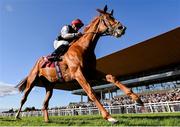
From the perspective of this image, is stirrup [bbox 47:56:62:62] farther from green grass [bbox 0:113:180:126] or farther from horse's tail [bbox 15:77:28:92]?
horse's tail [bbox 15:77:28:92]

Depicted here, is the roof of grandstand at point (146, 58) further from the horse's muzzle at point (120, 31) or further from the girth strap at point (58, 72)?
the horse's muzzle at point (120, 31)

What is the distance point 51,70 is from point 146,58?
121 feet

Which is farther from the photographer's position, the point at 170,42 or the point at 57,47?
the point at 170,42

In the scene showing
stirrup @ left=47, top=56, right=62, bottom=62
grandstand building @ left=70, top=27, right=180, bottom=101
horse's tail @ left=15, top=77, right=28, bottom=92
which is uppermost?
grandstand building @ left=70, top=27, right=180, bottom=101

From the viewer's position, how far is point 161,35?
3447 centimetres

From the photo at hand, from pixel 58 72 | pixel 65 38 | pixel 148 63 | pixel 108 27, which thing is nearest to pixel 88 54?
pixel 108 27

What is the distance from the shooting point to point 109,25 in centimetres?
609

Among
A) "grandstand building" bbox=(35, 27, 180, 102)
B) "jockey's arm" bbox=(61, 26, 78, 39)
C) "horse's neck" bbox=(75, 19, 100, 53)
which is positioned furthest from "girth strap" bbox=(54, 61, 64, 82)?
"grandstand building" bbox=(35, 27, 180, 102)

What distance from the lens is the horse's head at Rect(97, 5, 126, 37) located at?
584 cm

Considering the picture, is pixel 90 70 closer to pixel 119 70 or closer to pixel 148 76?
pixel 148 76

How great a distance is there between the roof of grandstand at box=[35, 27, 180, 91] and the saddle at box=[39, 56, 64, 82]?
27521 millimetres

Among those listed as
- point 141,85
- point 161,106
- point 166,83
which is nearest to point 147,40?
point 166,83

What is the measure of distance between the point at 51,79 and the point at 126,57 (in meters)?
37.4

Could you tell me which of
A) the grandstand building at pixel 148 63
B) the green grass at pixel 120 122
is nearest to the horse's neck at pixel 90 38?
the green grass at pixel 120 122
